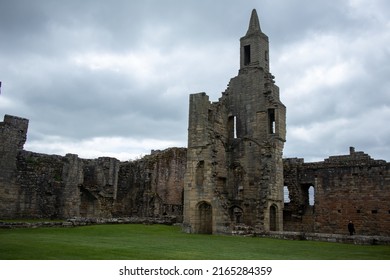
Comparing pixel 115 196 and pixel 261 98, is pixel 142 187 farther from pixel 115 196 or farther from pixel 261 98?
pixel 261 98

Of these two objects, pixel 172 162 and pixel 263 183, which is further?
pixel 172 162

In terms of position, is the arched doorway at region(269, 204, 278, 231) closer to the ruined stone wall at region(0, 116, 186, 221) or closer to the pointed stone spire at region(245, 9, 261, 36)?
the ruined stone wall at region(0, 116, 186, 221)

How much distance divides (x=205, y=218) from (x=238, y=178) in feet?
13.0

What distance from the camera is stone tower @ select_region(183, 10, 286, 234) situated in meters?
22.6

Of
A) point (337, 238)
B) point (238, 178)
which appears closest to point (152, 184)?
point (238, 178)

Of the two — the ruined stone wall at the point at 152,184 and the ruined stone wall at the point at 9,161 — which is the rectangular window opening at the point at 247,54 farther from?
the ruined stone wall at the point at 9,161

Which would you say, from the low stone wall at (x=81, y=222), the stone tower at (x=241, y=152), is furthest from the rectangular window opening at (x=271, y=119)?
the low stone wall at (x=81, y=222)

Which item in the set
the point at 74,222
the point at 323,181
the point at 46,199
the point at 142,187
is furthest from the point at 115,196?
the point at 323,181

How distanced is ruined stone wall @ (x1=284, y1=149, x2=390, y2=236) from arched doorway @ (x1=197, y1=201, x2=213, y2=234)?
8340 millimetres

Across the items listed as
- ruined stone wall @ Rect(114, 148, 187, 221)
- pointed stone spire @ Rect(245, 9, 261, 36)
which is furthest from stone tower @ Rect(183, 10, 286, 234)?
ruined stone wall @ Rect(114, 148, 187, 221)

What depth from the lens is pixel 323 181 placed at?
28500 mm

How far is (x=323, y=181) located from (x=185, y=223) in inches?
461

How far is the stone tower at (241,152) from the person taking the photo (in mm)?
22578

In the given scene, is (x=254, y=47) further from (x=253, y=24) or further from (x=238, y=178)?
(x=238, y=178)
